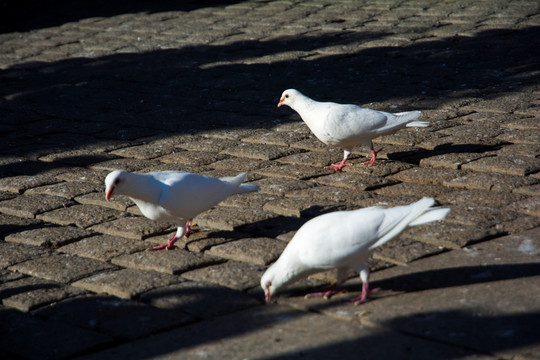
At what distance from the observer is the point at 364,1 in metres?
11.5

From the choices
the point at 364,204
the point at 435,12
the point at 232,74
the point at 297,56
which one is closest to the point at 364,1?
the point at 435,12

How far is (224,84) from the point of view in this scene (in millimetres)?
7945

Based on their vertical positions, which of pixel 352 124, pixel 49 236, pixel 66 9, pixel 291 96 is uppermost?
pixel 66 9

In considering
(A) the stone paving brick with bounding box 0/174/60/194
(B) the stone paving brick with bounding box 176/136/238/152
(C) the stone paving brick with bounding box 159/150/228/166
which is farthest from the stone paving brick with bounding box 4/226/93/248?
(B) the stone paving brick with bounding box 176/136/238/152

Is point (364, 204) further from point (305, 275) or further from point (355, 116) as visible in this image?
point (305, 275)

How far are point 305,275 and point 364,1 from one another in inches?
349

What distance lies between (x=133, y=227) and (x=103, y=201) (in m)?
0.56

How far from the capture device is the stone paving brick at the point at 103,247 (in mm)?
Answer: 4102

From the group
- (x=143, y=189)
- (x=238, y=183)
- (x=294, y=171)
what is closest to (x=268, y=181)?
(x=294, y=171)

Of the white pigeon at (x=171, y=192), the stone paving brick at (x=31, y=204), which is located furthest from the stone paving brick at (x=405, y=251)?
the stone paving brick at (x=31, y=204)

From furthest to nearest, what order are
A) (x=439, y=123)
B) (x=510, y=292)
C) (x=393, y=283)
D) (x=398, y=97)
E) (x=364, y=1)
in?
(x=364, y=1) → (x=398, y=97) → (x=439, y=123) → (x=393, y=283) → (x=510, y=292)

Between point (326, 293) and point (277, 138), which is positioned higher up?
point (277, 138)

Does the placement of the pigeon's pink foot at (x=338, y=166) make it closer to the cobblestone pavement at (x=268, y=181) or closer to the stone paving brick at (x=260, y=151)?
the cobblestone pavement at (x=268, y=181)

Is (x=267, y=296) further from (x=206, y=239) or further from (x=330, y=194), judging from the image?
(x=330, y=194)
